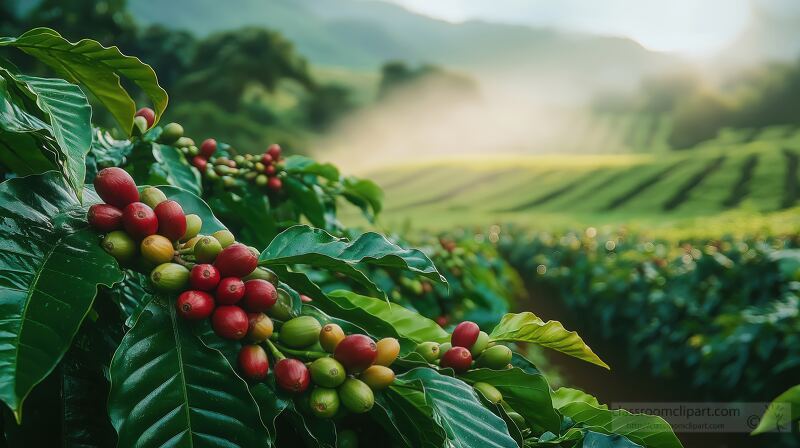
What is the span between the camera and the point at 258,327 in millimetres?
564

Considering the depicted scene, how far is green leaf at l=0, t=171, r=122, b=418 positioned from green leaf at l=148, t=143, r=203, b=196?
0.47m

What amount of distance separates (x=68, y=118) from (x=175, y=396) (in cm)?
30

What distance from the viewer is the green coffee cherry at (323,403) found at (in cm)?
54

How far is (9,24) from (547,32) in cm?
1643

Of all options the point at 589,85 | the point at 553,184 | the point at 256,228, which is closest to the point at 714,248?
the point at 256,228

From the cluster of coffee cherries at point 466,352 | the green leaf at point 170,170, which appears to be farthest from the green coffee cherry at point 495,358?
the green leaf at point 170,170

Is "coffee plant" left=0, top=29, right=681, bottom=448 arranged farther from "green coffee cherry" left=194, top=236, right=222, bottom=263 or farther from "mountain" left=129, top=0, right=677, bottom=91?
"mountain" left=129, top=0, right=677, bottom=91

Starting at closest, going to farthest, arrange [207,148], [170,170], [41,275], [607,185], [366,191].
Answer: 1. [41,275]
2. [170,170]
3. [207,148]
4. [366,191]
5. [607,185]

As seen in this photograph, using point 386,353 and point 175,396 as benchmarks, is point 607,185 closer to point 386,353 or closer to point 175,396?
point 386,353

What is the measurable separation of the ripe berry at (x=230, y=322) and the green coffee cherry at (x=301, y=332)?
37 millimetres

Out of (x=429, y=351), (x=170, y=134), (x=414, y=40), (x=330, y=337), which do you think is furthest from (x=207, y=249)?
(x=414, y=40)

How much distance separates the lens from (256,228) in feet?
4.00

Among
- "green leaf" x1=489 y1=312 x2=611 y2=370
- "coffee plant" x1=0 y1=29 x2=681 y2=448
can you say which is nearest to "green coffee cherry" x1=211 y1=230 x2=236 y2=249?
"coffee plant" x1=0 y1=29 x2=681 y2=448

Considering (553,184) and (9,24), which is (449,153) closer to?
(553,184)
